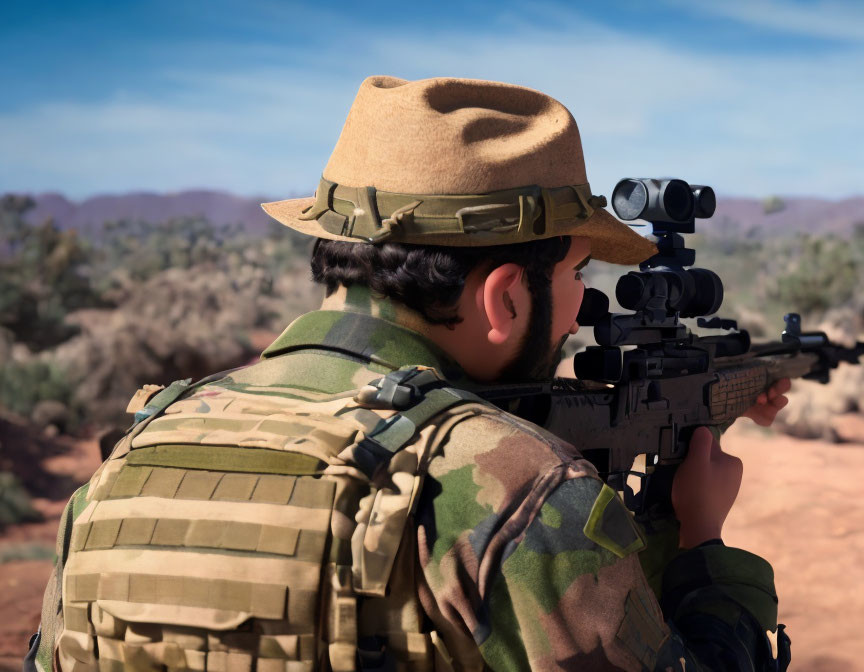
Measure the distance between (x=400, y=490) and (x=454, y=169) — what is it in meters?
0.76

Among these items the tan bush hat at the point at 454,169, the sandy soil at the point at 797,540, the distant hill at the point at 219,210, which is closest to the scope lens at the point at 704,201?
→ the tan bush hat at the point at 454,169

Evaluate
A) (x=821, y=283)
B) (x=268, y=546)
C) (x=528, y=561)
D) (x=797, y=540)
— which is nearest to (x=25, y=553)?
(x=797, y=540)

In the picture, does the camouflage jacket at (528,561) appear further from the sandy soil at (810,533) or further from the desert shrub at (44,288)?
the desert shrub at (44,288)

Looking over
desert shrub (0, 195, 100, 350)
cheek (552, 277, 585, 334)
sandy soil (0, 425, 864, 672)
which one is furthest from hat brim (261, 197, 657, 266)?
desert shrub (0, 195, 100, 350)

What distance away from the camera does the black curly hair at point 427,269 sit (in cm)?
217

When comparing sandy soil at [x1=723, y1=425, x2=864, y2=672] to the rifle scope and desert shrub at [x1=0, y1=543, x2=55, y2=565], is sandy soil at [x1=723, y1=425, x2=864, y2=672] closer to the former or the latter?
the rifle scope

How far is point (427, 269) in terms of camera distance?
2.17 metres

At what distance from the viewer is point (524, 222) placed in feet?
7.18

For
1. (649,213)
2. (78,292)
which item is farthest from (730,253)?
(649,213)

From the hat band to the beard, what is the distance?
146 mm

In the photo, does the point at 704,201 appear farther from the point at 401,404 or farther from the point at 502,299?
the point at 401,404

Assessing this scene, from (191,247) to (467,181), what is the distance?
22871 millimetres

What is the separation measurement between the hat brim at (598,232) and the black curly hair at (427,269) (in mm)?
42

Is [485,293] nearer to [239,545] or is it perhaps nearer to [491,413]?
[491,413]
